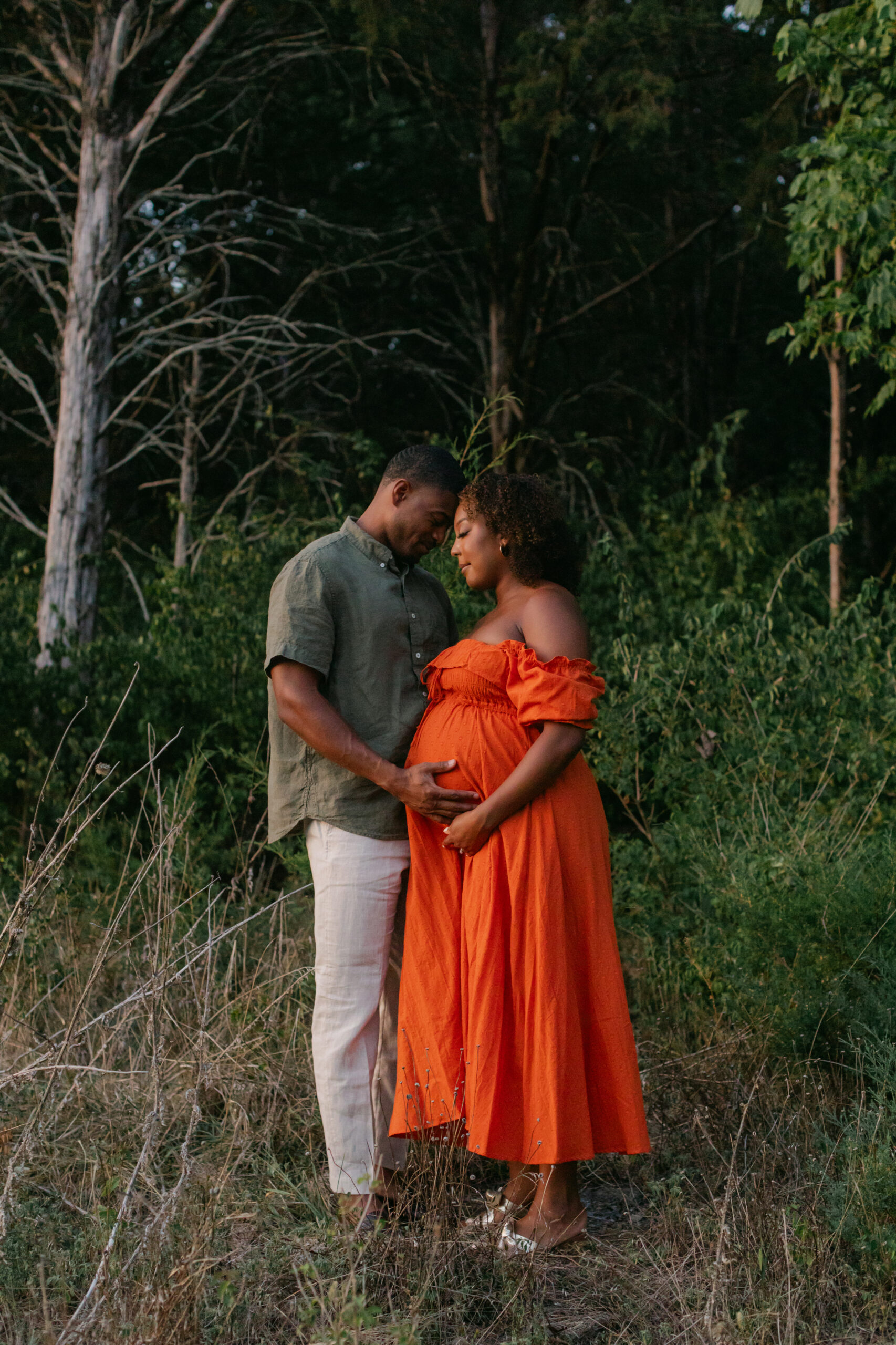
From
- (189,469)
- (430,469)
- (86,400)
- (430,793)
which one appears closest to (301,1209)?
(430,793)

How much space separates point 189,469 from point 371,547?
7110 mm

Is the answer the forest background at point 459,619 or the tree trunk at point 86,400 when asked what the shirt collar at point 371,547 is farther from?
the tree trunk at point 86,400

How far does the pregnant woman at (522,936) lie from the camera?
2.89 meters

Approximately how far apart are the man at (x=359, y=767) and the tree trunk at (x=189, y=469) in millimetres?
5566

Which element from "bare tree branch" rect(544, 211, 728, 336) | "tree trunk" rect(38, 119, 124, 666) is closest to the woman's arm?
"tree trunk" rect(38, 119, 124, 666)

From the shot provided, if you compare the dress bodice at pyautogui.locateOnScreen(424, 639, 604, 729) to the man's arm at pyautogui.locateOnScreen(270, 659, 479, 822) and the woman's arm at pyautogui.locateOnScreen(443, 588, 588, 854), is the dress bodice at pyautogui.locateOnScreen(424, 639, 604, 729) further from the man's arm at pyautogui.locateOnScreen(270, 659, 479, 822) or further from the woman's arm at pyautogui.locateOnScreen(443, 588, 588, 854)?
the man's arm at pyautogui.locateOnScreen(270, 659, 479, 822)

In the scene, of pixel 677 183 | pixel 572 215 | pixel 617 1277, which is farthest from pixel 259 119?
pixel 617 1277

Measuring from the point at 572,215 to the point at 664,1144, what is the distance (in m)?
9.25

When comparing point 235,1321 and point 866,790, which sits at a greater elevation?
point 866,790

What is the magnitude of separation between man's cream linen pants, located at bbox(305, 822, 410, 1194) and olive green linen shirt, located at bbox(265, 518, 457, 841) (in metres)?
0.08

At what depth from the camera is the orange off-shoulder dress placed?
2.88 metres

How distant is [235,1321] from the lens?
2576mm

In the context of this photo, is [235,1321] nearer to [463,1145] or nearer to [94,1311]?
[94,1311]

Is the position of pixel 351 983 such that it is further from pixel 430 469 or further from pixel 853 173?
pixel 853 173
